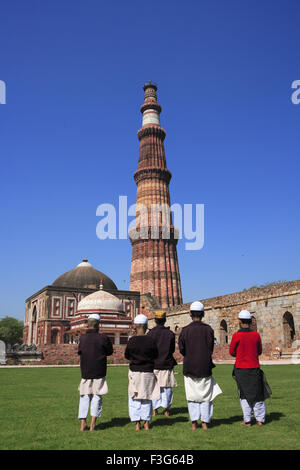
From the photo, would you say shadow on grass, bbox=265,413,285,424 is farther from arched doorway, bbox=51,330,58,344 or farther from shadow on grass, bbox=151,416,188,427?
arched doorway, bbox=51,330,58,344

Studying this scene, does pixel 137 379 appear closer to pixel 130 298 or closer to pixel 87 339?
pixel 87 339

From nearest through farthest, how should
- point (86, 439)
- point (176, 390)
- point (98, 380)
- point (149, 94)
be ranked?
1. point (86, 439)
2. point (98, 380)
3. point (176, 390)
4. point (149, 94)

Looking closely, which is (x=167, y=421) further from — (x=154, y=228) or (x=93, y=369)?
(x=154, y=228)

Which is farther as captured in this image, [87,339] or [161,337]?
[161,337]

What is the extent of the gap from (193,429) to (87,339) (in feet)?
5.61

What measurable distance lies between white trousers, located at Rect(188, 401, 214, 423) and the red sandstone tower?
3953 cm

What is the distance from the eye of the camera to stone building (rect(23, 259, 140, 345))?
112 ft

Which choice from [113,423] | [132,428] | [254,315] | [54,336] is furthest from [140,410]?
[54,336]

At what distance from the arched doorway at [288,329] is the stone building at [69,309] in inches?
512

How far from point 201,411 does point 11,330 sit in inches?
2593

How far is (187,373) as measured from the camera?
5.50 metres

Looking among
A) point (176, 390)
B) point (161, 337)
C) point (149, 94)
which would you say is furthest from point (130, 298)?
point (161, 337)

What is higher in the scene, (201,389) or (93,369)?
(93,369)
